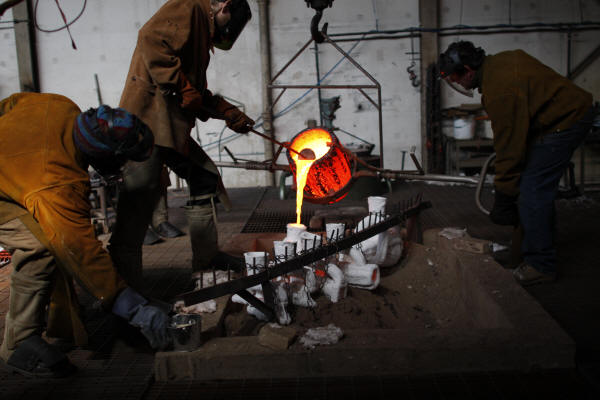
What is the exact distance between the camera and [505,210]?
3.20 m

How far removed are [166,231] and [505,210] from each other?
3.22 m

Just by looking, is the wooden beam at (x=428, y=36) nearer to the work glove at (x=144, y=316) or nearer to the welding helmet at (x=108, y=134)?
the welding helmet at (x=108, y=134)

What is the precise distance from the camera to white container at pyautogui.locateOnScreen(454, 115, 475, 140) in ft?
24.9

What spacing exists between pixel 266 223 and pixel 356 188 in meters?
1.94

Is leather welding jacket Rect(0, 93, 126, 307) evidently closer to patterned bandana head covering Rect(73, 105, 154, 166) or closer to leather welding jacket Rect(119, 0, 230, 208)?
patterned bandana head covering Rect(73, 105, 154, 166)

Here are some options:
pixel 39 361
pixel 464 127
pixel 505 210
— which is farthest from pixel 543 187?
pixel 464 127

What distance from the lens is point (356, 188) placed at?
6.66 metres

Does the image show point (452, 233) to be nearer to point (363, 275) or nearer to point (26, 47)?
point (363, 275)

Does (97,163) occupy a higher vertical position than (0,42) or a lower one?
lower

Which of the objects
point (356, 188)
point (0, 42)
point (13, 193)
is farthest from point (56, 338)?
point (0, 42)

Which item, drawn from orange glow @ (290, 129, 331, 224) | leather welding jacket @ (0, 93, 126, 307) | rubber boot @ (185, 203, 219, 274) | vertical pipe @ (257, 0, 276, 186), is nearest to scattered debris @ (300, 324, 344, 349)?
leather welding jacket @ (0, 93, 126, 307)

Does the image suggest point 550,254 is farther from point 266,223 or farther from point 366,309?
point 266,223

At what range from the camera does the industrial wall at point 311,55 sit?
316 inches

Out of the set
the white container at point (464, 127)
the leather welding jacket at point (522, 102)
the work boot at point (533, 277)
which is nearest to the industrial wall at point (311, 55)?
the white container at point (464, 127)
